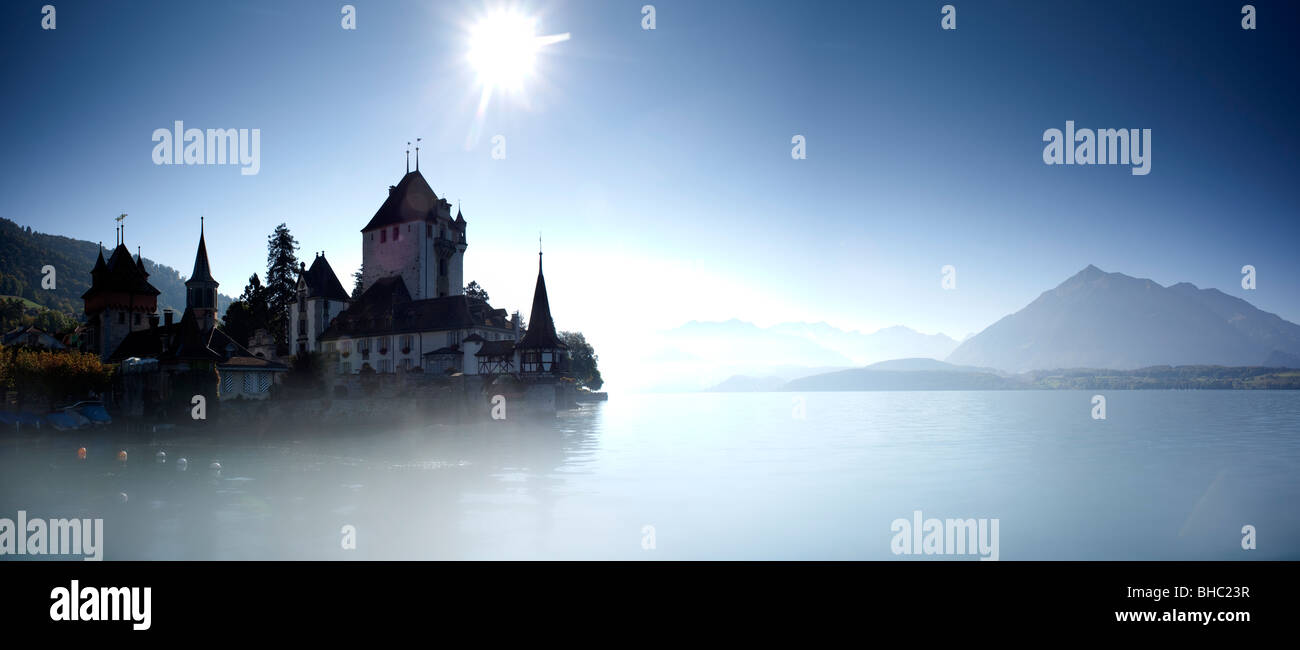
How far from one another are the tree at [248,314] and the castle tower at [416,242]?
12085 millimetres

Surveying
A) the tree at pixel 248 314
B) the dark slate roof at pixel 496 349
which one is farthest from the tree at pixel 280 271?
the dark slate roof at pixel 496 349

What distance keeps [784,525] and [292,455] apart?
Result: 26.8 meters

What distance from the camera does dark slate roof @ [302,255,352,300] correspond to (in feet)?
217

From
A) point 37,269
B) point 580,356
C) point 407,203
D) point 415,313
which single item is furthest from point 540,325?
point 37,269

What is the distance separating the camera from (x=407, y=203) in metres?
68.9

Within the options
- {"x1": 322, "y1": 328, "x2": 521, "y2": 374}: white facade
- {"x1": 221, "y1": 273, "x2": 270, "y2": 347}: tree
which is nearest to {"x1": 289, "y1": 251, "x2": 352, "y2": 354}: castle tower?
{"x1": 322, "y1": 328, "x2": 521, "y2": 374}: white facade

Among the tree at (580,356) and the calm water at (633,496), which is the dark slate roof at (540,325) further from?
the tree at (580,356)

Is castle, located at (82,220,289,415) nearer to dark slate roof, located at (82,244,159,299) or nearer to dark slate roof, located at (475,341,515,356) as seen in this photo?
dark slate roof, located at (82,244,159,299)

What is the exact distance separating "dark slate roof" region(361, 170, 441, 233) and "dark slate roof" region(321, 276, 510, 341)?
6.73 m

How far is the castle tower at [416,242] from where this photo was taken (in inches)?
2648
